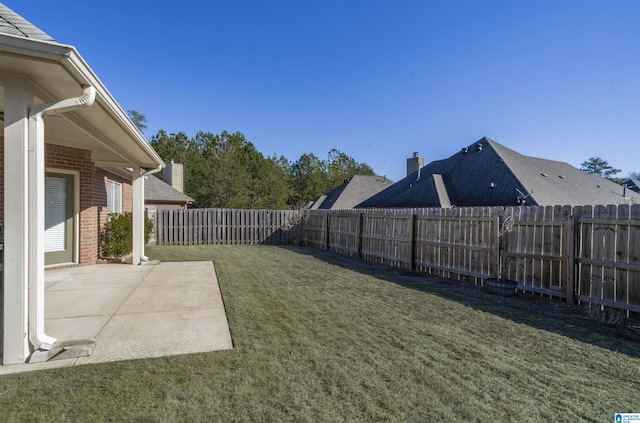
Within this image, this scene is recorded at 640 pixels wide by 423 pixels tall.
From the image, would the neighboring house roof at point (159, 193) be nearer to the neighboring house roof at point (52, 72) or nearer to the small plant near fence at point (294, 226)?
the small plant near fence at point (294, 226)

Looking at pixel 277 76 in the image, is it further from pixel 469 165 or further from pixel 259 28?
pixel 469 165

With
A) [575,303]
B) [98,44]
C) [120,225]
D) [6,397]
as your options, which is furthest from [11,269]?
[98,44]

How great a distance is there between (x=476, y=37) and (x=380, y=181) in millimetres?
16284

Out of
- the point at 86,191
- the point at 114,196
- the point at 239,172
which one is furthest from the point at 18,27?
the point at 239,172

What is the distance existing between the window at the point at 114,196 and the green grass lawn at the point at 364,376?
7365 millimetres

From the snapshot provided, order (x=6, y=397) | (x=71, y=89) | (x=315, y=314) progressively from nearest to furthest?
(x=6, y=397) → (x=71, y=89) → (x=315, y=314)

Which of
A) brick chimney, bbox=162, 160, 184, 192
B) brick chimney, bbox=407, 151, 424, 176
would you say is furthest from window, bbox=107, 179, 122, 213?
brick chimney, bbox=407, 151, 424, 176

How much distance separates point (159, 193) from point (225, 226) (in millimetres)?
A: 6183

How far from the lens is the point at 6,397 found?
2.34 meters

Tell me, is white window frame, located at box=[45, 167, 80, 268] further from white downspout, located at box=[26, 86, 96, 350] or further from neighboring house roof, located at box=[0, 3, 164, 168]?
white downspout, located at box=[26, 86, 96, 350]

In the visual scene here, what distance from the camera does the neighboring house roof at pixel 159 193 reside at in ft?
60.0

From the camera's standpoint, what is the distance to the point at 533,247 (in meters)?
5.89

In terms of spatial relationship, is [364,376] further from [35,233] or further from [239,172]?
[239,172]

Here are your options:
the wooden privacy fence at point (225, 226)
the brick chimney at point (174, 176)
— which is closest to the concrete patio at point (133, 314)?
the wooden privacy fence at point (225, 226)
